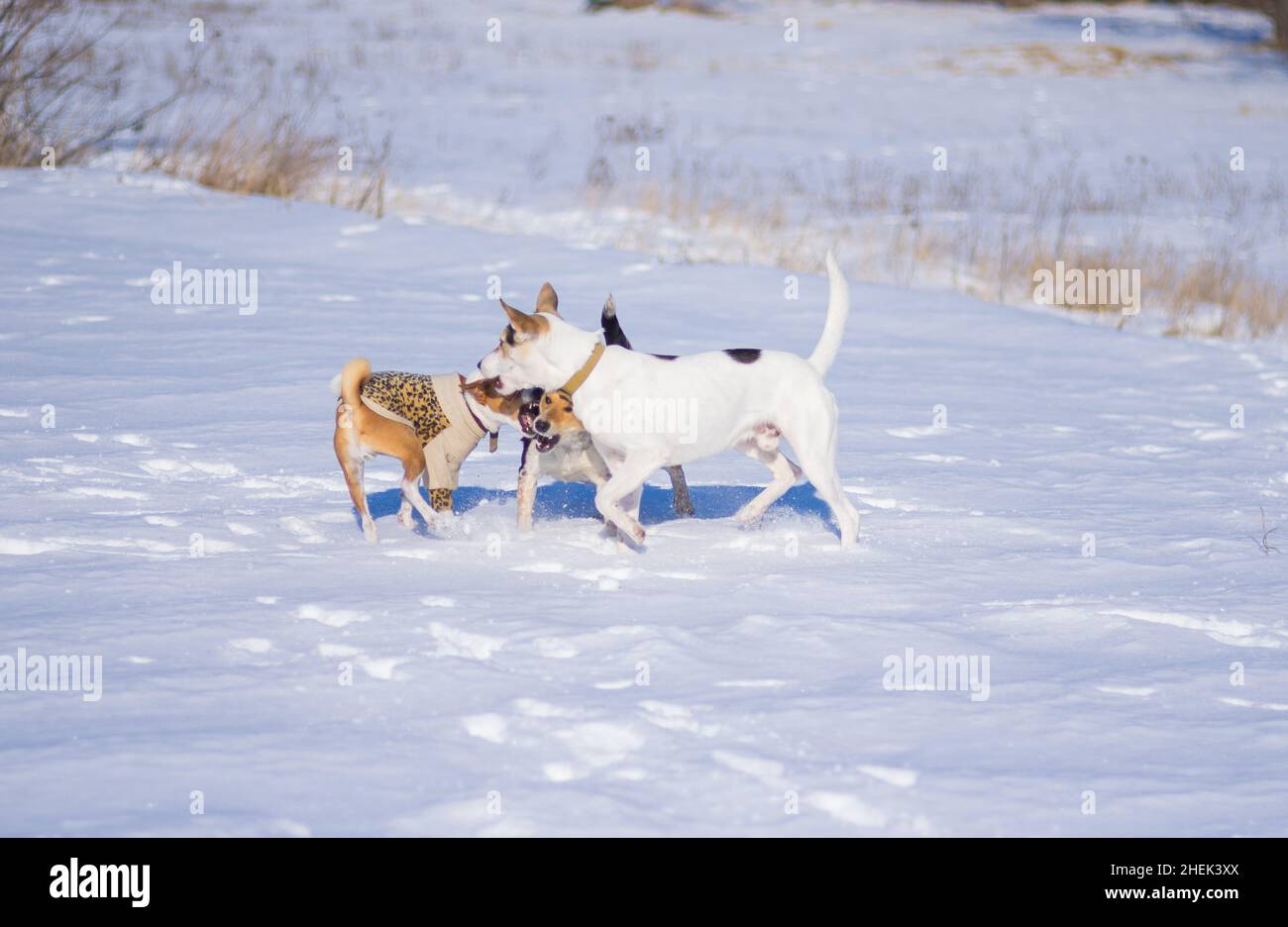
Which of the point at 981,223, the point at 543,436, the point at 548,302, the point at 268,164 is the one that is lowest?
the point at 543,436

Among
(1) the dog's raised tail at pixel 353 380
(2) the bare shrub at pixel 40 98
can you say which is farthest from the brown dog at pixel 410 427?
(2) the bare shrub at pixel 40 98

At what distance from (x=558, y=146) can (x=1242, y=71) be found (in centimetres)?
1786

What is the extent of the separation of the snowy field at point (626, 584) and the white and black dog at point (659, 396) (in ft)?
1.20

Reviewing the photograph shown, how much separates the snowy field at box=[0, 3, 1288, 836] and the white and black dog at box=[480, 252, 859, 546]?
1.20 ft

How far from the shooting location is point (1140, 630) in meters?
4.88

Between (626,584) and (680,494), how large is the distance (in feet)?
3.45

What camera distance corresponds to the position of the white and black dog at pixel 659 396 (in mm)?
5121

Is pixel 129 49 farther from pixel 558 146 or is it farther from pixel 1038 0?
pixel 1038 0

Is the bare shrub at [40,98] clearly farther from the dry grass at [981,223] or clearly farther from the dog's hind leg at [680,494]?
the dog's hind leg at [680,494]

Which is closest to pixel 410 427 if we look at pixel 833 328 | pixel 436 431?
pixel 436 431

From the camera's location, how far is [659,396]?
518cm

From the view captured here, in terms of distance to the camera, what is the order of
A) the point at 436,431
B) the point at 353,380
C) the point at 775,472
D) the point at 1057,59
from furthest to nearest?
the point at 1057,59 → the point at 775,472 → the point at 436,431 → the point at 353,380

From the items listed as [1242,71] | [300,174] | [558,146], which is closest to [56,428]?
[300,174]

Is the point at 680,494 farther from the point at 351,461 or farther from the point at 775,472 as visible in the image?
the point at 351,461
